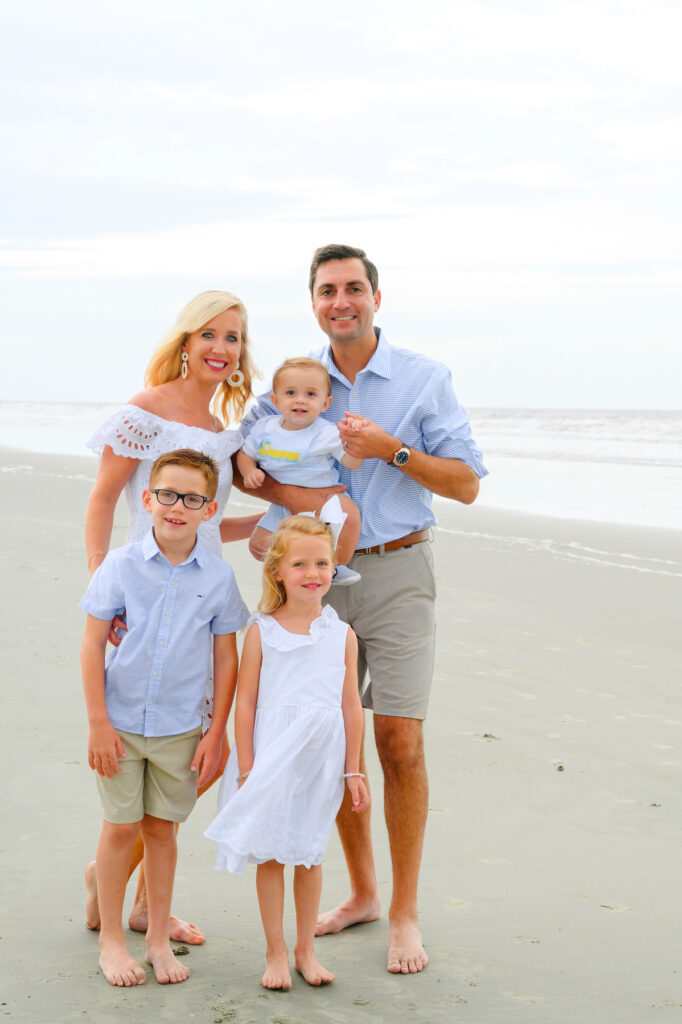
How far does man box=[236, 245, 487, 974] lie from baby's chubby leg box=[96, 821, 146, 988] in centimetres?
71

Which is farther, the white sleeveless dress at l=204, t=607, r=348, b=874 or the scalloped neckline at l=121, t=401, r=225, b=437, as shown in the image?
the scalloped neckline at l=121, t=401, r=225, b=437

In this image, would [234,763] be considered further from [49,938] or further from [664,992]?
[664,992]

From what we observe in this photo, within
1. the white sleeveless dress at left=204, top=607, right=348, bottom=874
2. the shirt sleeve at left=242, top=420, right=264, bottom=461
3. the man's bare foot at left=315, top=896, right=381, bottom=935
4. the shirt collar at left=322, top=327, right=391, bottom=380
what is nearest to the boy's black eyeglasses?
the white sleeveless dress at left=204, top=607, right=348, bottom=874

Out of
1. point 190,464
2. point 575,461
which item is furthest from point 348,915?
point 575,461

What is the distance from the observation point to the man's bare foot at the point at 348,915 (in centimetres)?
343

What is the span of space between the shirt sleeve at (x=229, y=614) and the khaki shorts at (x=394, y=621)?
58cm

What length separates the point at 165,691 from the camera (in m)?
3.00

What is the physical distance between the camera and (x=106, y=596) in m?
2.99

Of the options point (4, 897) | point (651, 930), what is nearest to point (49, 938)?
point (4, 897)

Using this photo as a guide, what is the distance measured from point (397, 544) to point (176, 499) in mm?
914

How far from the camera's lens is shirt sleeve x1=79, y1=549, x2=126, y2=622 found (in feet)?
9.80

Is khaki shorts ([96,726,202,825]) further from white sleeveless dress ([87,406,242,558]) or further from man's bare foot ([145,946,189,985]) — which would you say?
white sleeveless dress ([87,406,242,558])

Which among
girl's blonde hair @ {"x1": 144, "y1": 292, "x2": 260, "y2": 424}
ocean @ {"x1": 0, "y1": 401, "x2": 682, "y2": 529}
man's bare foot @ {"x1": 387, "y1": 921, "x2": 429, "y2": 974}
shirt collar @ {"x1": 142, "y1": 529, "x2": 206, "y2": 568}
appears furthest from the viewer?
ocean @ {"x1": 0, "y1": 401, "x2": 682, "y2": 529}

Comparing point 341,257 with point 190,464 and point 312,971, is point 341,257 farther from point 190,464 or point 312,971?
point 312,971
